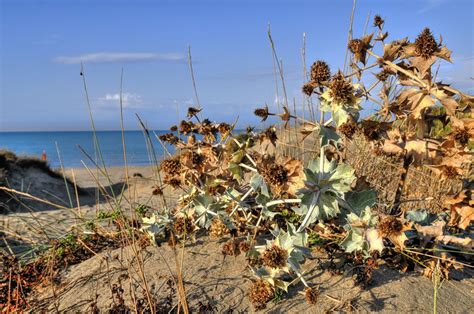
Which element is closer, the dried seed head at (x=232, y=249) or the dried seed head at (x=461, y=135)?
the dried seed head at (x=461, y=135)

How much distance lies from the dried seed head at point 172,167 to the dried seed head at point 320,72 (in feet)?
3.25

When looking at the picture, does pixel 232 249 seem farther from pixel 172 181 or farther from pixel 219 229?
pixel 172 181

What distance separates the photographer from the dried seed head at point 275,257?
2.17m

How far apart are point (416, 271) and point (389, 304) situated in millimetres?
440

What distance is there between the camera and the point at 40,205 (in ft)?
35.7

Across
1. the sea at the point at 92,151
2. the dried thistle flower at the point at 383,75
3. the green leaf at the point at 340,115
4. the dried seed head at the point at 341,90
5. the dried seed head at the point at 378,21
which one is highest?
the dried seed head at the point at 378,21

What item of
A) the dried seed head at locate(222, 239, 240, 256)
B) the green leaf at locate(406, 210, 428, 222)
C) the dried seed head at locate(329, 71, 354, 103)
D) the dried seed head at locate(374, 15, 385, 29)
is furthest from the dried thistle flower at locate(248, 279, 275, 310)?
the dried seed head at locate(374, 15, 385, 29)

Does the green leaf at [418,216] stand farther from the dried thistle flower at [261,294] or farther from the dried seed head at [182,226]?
the dried seed head at [182,226]

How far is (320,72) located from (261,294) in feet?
3.85

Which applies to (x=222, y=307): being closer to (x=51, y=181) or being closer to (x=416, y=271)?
(x=416, y=271)

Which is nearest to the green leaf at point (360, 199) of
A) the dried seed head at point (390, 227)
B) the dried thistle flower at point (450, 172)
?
the dried seed head at point (390, 227)

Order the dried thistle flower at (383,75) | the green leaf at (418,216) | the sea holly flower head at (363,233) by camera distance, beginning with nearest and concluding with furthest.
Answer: the sea holly flower head at (363,233)
the dried thistle flower at (383,75)
the green leaf at (418,216)

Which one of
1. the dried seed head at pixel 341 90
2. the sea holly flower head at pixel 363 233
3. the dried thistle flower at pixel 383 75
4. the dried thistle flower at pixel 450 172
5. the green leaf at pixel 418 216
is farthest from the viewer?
the green leaf at pixel 418 216

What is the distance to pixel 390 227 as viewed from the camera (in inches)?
82.6
